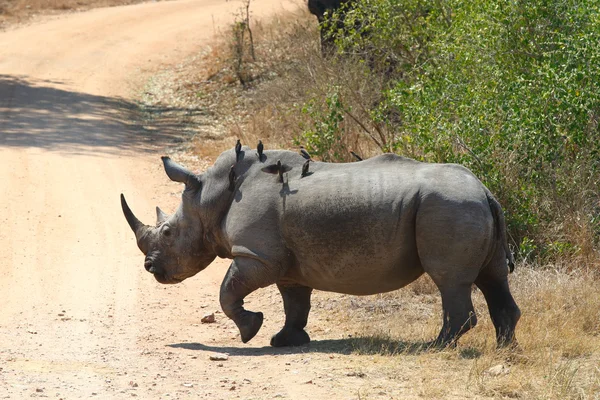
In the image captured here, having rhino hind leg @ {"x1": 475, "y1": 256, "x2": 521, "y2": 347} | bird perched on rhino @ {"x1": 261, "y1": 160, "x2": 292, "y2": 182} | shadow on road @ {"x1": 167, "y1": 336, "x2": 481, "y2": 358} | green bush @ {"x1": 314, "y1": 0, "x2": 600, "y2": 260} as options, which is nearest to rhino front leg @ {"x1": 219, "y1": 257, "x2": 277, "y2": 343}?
shadow on road @ {"x1": 167, "y1": 336, "x2": 481, "y2": 358}

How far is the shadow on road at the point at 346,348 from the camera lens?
7.69 m

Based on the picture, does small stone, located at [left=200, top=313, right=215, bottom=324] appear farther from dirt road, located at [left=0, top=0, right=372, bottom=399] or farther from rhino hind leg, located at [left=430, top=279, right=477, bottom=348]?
rhino hind leg, located at [left=430, top=279, right=477, bottom=348]

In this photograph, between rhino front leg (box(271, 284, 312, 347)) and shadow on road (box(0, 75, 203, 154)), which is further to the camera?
shadow on road (box(0, 75, 203, 154))

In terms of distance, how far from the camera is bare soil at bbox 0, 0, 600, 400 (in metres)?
6.79

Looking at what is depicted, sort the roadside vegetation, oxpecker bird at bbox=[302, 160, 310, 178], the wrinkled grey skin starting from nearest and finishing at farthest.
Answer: the roadside vegetation → the wrinkled grey skin → oxpecker bird at bbox=[302, 160, 310, 178]

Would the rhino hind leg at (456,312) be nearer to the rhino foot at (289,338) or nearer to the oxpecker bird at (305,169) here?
the rhino foot at (289,338)

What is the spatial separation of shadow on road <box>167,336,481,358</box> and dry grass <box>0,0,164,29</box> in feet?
83.2

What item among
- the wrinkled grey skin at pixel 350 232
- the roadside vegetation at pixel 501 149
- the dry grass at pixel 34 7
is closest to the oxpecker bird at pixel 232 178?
the wrinkled grey skin at pixel 350 232

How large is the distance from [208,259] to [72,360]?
1720 mm

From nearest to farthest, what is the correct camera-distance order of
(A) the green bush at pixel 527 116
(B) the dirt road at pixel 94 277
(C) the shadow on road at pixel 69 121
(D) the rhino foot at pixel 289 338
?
1. (B) the dirt road at pixel 94 277
2. (D) the rhino foot at pixel 289 338
3. (A) the green bush at pixel 527 116
4. (C) the shadow on road at pixel 69 121

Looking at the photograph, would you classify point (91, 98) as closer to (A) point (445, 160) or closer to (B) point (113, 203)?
(B) point (113, 203)

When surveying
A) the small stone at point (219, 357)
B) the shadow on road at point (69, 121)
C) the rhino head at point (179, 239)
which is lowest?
the shadow on road at point (69, 121)

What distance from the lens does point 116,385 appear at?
22.4ft

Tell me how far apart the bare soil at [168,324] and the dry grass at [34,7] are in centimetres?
1499
